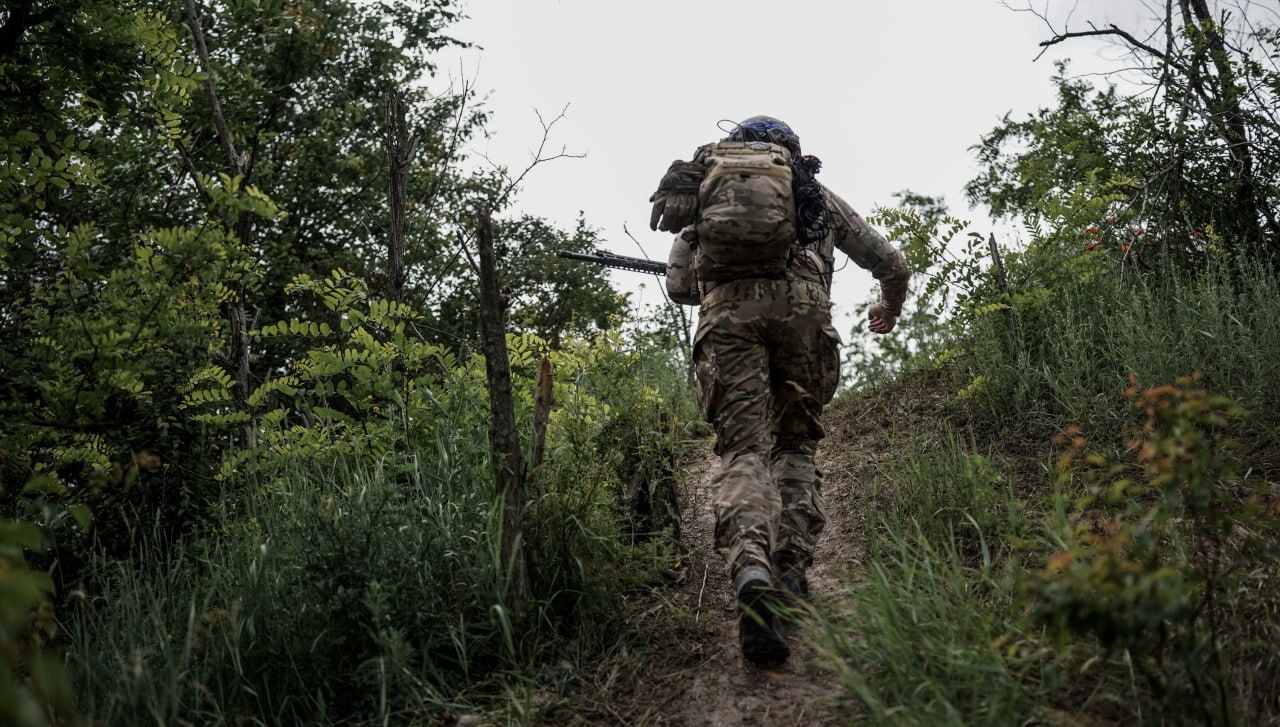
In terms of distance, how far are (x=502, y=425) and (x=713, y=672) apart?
49.6 inches

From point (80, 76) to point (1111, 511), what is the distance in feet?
18.0

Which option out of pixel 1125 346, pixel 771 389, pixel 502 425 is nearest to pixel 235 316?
pixel 502 425

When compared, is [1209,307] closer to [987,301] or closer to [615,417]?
[987,301]

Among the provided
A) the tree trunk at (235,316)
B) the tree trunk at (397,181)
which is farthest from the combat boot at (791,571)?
the tree trunk at (235,316)

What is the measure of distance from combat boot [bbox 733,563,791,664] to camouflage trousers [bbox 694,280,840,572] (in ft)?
1.00

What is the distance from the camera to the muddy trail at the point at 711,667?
10.2 feet

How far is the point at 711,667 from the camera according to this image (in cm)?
350

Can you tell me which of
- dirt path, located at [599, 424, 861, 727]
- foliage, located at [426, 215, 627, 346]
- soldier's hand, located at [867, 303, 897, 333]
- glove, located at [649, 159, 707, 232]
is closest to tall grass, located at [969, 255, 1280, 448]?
soldier's hand, located at [867, 303, 897, 333]

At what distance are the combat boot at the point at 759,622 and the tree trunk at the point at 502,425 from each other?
857 mm

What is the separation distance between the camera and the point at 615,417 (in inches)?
186

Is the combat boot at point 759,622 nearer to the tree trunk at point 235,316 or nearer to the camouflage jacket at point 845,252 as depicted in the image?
the camouflage jacket at point 845,252

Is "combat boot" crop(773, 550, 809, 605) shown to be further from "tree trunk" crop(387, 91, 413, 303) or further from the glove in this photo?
"tree trunk" crop(387, 91, 413, 303)

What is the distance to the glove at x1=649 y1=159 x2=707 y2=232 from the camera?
393 cm

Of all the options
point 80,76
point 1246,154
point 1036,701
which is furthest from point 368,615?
point 1246,154
